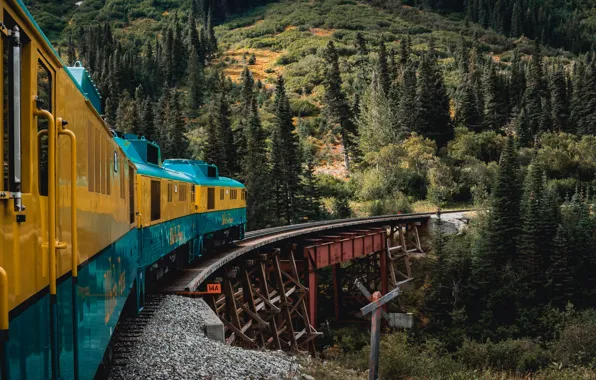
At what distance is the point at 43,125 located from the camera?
3275 mm


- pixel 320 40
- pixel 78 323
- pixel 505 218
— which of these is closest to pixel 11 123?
pixel 78 323

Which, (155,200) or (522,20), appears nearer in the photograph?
(155,200)

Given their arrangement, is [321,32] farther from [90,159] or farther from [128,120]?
[90,159]

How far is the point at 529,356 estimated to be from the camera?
88.9 feet

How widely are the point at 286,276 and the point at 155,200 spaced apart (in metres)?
13.6

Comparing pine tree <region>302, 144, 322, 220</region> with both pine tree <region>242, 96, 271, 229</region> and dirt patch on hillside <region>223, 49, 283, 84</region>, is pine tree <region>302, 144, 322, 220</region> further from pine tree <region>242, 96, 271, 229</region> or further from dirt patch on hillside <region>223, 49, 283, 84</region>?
dirt patch on hillside <region>223, 49, 283, 84</region>

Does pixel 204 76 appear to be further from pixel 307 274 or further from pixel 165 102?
pixel 307 274

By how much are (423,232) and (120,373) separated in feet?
129

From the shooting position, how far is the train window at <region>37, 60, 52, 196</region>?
126 inches

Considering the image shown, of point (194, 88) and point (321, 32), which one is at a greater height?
point (321, 32)

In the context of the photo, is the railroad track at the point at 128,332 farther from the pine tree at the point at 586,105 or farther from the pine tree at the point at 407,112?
the pine tree at the point at 586,105

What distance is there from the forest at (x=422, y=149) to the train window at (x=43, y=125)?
26.8 ft

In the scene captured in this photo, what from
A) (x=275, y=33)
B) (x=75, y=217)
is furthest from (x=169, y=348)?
(x=275, y=33)

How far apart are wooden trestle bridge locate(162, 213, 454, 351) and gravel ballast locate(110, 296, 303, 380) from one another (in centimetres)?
326
